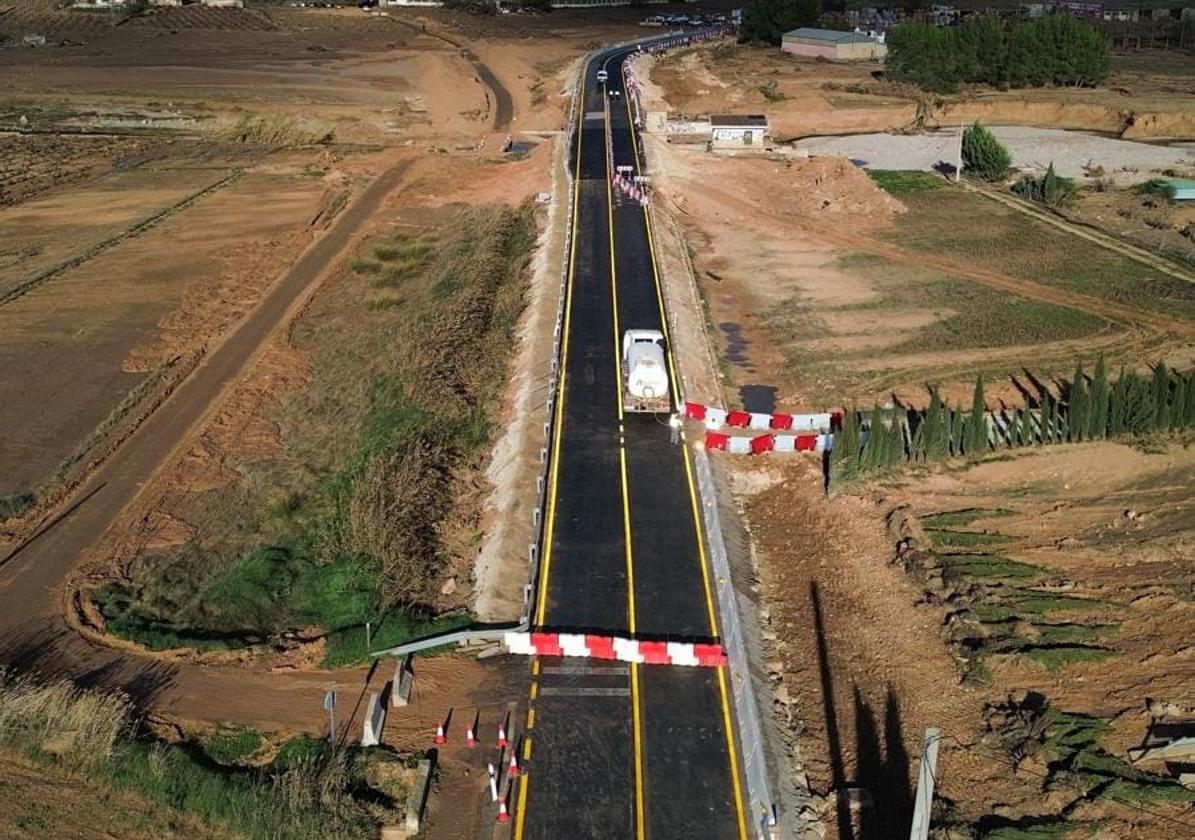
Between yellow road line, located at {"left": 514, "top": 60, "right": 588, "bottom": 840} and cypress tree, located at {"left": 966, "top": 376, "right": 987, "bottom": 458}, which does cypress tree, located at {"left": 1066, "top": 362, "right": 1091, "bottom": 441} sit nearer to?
cypress tree, located at {"left": 966, "top": 376, "right": 987, "bottom": 458}

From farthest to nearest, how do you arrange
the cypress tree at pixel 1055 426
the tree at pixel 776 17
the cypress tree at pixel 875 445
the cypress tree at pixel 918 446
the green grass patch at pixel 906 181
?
the tree at pixel 776 17 → the green grass patch at pixel 906 181 → the cypress tree at pixel 1055 426 → the cypress tree at pixel 918 446 → the cypress tree at pixel 875 445

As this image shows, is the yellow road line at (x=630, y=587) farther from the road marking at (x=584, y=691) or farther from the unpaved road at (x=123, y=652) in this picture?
the unpaved road at (x=123, y=652)

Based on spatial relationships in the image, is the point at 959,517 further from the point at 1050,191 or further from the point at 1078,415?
the point at 1050,191

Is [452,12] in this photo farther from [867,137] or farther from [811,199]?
[811,199]

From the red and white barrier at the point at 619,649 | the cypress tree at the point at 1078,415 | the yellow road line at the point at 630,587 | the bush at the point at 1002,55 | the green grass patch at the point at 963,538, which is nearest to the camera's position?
the yellow road line at the point at 630,587

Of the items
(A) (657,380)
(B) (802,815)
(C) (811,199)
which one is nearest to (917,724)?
(B) (802,815)

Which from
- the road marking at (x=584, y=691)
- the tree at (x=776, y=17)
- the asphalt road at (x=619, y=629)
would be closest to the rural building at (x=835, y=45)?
the tree at (x=776, y=17)

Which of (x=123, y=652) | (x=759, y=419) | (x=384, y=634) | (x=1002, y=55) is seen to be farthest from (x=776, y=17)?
(x=123, y=652)
